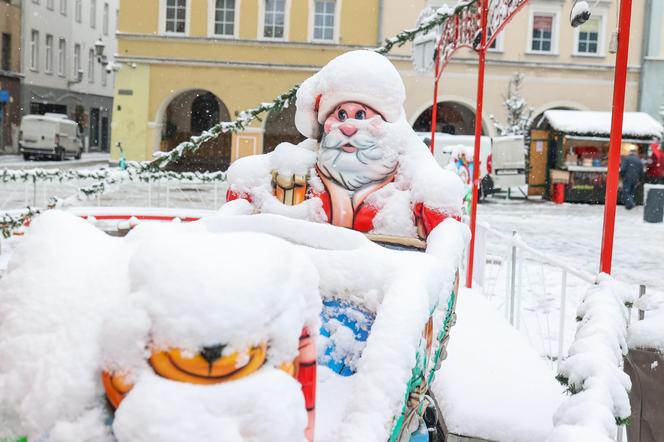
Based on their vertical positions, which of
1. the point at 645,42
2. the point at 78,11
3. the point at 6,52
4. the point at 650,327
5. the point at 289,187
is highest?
the point at 78,11

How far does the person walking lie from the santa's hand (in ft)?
52.7

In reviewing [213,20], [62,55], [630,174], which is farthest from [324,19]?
[62,55]

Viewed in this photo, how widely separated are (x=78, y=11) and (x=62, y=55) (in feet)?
9.79

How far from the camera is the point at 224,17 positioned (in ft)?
76.0

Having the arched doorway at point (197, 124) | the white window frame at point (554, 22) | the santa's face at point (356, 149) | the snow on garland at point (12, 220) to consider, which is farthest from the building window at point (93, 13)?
the santa's face at point (356, 149)

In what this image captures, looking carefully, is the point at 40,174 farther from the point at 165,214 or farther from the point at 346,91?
the point at 346,91

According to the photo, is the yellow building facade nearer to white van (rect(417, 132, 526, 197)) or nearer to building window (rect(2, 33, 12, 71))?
white van (rect(417, 132, 526, 197))

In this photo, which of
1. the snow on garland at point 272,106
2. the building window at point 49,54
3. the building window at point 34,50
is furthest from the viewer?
the building window at point 49,54

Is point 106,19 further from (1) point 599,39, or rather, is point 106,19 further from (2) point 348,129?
(2) point 348,129

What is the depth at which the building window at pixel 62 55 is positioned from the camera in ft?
116

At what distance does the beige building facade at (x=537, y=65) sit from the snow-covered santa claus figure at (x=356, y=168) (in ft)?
65.0

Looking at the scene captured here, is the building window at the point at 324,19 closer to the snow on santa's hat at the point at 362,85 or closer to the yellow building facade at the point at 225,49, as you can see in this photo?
the yellow building facade at the point at 225,49

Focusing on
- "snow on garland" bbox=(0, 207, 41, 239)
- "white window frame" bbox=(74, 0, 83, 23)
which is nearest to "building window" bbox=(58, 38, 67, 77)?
"white window frame" bbox=(74, 0, 83, 23)

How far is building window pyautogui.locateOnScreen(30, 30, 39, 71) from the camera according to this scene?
108 feet
